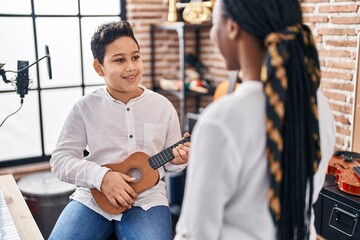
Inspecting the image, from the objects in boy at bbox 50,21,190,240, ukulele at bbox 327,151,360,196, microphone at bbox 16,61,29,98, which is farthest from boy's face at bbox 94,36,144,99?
ukulele at bbox 327,151,360,196

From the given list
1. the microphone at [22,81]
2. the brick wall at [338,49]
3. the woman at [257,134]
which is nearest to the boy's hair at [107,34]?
the microphone at [22,81]

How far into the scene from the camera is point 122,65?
178 cm

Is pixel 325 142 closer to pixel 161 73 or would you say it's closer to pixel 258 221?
pixel 258 221

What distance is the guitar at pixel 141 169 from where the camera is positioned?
1.73m

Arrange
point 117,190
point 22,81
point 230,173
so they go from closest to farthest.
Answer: point 230,173, point 117,190, point 22,81

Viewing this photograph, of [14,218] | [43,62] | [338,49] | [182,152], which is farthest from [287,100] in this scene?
[43,62]

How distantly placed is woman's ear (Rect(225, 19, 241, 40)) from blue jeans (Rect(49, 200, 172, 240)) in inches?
37.7

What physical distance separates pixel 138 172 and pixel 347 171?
3.14 ft

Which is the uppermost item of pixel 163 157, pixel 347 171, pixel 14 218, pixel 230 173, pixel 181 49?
pixel 181 49

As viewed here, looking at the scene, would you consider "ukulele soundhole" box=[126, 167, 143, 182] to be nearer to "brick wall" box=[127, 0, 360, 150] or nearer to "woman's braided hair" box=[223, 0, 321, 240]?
"woman's braided hair" box=[223, 0, 321, 240]

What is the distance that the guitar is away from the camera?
5.68 ft

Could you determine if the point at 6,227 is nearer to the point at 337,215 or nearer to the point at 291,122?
the point at 291,122

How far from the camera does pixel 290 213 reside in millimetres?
992

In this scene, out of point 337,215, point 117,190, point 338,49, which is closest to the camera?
point 117,190
